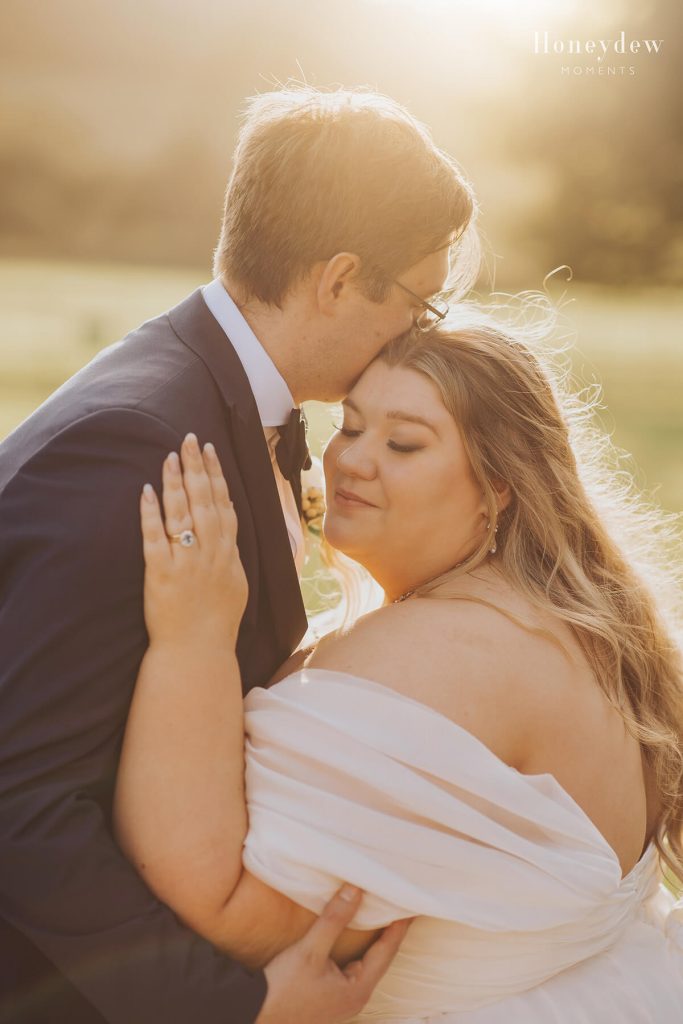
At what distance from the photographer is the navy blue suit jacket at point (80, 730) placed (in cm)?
202

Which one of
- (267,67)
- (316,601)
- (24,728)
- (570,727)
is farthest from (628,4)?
(24,728)

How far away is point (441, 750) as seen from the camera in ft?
7.34

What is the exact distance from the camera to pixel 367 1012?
2.46m

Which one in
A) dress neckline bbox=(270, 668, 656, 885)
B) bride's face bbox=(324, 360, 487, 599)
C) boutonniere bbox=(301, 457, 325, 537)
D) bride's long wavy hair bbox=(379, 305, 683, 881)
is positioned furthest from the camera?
boutonniere bbox=(301, 457, 325, 537)

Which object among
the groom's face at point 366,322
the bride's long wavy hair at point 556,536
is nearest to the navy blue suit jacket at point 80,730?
the groom's face at point 366,322

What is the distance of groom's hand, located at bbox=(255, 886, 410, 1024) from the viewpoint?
2.17 m

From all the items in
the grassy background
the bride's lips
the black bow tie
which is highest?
the black bow tie

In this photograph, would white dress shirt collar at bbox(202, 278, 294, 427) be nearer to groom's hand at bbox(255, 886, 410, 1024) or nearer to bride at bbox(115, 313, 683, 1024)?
bride at bbox(115, 313, 683, 1024)

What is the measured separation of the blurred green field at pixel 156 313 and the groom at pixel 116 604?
1217cm

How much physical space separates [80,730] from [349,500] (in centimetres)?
114

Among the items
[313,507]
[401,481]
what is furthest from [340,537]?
[313,507]

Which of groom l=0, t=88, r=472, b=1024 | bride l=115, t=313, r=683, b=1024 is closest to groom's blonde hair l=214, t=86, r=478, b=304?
groom l=0, t=88, r=472, b=1024

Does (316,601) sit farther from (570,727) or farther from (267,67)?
(267,67)

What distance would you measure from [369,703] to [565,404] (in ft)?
4.21
